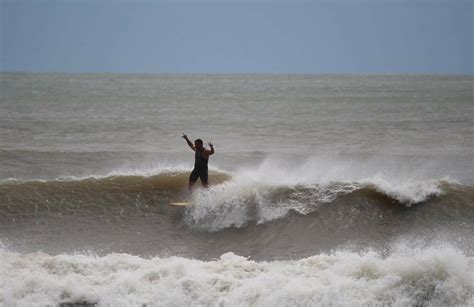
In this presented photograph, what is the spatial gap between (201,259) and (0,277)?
3.27 m

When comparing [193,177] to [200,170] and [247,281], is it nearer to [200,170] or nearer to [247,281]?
[200,170]

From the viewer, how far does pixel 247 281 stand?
894cm

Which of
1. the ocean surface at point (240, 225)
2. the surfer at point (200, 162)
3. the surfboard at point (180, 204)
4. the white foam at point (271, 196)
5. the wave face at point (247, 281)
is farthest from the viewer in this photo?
the surfboard at point (180, 204)

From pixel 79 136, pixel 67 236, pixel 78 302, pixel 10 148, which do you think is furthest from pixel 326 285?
pixel 79 136

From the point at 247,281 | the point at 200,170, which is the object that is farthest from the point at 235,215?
the point at 247,281

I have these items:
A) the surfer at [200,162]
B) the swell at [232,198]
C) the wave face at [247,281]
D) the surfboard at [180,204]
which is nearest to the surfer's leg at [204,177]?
the surfer at [200,162]

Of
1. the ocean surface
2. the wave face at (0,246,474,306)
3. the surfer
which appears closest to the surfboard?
the ocean surface

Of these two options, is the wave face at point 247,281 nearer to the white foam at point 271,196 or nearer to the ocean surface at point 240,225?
the ocean surface at point 240,225

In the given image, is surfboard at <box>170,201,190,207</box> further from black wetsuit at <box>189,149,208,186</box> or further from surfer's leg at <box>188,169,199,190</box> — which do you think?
black wetsuit at <box>189,149,208,186</box>

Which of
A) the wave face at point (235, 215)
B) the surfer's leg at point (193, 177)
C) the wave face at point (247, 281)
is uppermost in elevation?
the surfer's leg at point (193, 177)

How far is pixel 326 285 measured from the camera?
28.7 feet

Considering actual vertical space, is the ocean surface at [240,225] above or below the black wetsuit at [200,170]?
below

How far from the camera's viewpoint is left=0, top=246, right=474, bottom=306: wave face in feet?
28.0

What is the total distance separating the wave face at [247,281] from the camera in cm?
852
